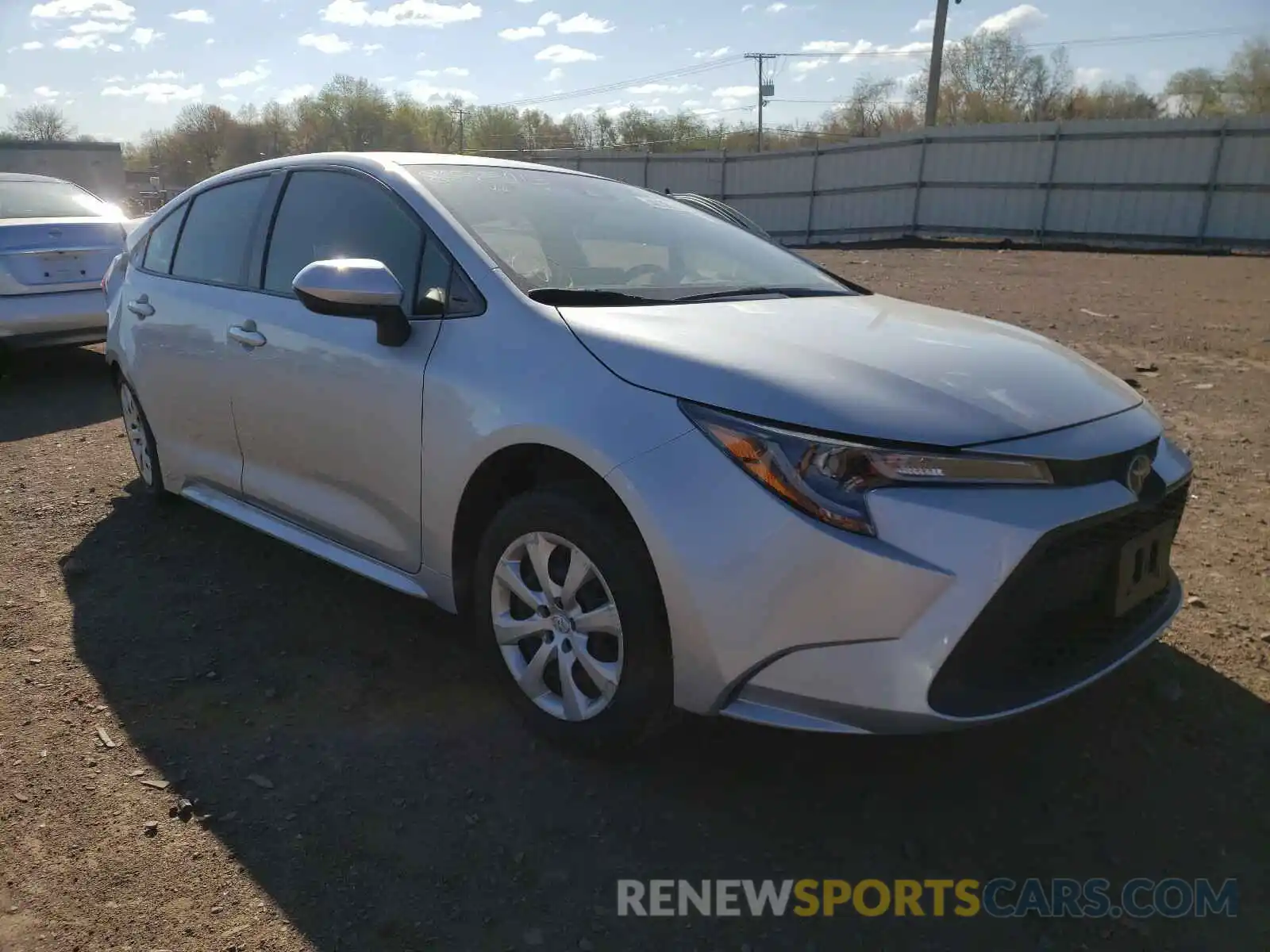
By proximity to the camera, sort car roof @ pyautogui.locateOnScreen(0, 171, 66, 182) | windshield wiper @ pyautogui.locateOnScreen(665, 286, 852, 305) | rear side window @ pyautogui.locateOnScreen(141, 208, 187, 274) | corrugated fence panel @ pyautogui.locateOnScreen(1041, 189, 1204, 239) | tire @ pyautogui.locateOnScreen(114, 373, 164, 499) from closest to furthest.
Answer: windshield wiper @ pyautogui.locateOnScreen(665, 286, 852, 305) → rear side window @ pyautogui.locateOnScreen(141, 208, 187, 274) → tire @ pyautogui.locateOnScreen(114, 373, 164, 499) → car roof @ pyautogui.locateOnScreen(0, 171, 66, 182) → corrugated fence panel @ pyautogui.locateOnScreen(1041, 189, 1204, 239)

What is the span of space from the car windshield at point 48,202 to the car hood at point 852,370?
6.85 m

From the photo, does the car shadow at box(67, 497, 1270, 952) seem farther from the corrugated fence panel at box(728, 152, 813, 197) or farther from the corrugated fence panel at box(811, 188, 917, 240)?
the corrugated fence panel at box(728, 152, 813, 197)

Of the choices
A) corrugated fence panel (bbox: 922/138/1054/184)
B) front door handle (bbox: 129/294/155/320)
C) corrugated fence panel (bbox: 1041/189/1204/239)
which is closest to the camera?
front door handle (bbox: 129/294/155/320)

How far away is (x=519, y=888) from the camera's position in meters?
2.08

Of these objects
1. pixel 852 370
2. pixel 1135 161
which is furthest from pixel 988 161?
pixel 852 370

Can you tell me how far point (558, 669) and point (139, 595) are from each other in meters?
2.03

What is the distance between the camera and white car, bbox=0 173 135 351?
6816 millimetres

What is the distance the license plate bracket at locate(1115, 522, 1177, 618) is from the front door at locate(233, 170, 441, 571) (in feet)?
6.08

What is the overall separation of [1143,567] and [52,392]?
24.7 ft

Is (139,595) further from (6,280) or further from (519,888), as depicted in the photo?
(6,280)

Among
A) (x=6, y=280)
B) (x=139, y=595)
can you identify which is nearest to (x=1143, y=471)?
(x=139, y=595)

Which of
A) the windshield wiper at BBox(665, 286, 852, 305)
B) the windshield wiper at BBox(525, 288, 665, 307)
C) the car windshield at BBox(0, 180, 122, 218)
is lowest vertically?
the car windshield at BBox(0, 180, 122, 218)

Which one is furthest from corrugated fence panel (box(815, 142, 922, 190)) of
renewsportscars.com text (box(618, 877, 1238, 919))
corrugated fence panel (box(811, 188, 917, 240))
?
renewsportscars.com text (box(618, 877, 1238, 919))

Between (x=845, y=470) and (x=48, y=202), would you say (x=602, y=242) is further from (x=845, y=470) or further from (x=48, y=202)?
(x=48, y=202)
